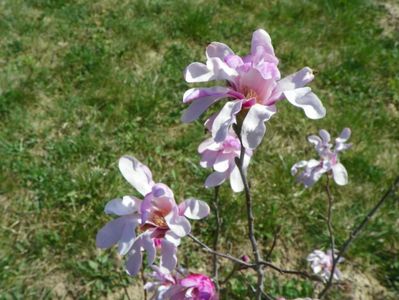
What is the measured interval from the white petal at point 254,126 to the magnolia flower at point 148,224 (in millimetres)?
185

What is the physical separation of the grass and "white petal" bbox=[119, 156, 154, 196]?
1.34 meters

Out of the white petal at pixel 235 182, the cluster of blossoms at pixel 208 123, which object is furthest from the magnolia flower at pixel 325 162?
the cluster of blossoms at pixel 208 123

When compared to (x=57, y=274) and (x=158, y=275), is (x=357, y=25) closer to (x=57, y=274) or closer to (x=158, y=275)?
(x=57, y=274)

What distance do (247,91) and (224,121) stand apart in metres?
0.10

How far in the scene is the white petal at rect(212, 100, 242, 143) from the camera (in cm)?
81

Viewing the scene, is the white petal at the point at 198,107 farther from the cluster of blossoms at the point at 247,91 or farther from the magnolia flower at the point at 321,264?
the magnolia flower at the point at 321,264

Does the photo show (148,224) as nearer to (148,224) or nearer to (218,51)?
(148,224)

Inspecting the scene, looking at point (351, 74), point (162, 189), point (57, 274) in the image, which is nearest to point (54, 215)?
point (57, 274)

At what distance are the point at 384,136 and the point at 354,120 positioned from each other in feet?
0.69

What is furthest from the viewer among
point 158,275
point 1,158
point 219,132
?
point 1,158

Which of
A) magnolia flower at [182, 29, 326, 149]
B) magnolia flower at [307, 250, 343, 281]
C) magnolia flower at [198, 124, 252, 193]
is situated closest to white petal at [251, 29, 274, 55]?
magnolia flower at [182, 29, 326, 149]

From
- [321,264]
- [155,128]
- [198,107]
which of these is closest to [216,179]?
[198,107]

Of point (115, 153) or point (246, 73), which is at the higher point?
point (246, 73)

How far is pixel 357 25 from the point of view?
3.88 metres
